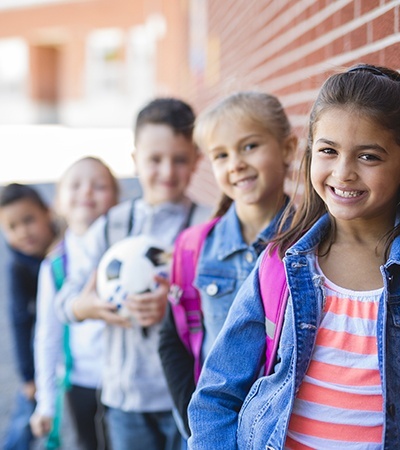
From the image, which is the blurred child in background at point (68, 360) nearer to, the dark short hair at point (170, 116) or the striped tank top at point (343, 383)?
the dark short hair at point (170, 116)

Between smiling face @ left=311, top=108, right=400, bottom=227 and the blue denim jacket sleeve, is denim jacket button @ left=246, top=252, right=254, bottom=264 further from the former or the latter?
smiling face @ left=311, top=108, right=400, bottom=227

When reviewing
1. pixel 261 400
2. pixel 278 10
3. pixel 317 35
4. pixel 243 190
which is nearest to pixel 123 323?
pixel 243 190

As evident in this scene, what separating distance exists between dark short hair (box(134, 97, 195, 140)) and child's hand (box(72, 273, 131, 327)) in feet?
2.27

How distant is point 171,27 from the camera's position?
1465 cm

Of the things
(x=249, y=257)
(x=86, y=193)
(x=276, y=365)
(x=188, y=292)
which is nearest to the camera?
(x=276, y=365)

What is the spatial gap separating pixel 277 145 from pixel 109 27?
27647mm

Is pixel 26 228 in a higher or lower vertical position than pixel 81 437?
higher

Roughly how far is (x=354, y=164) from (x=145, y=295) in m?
1.26

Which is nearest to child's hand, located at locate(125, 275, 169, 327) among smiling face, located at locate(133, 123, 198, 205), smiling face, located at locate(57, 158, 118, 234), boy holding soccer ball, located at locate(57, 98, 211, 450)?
boy holding soccer ball, located at locate(57, 98, 211, 450)

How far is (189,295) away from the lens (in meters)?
2.18

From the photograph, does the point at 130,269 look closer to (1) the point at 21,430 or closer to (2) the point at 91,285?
(2) the point at 91,285

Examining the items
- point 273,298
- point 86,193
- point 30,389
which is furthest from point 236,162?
point 30,389

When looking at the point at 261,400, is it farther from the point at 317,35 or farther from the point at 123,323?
the point at 317,35

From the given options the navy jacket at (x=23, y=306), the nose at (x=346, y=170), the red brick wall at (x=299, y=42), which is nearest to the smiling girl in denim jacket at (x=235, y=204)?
the red brick wall at (x=299, y=42)
